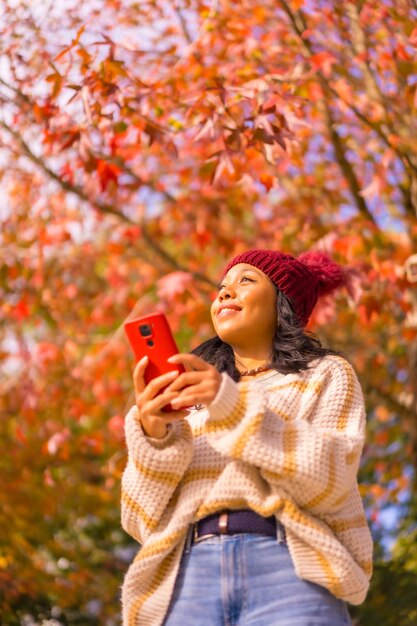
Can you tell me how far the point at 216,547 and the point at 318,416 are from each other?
16.7 inches

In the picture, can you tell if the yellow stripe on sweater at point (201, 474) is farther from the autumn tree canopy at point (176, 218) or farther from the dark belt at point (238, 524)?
the autumn tree canopy at point (176, 218)

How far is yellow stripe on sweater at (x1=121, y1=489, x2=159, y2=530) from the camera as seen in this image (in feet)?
7.23

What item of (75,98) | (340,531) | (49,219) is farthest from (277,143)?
(49,219)

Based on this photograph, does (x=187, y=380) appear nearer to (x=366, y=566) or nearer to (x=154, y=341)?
(x=154, y=341)

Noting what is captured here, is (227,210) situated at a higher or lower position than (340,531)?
lower

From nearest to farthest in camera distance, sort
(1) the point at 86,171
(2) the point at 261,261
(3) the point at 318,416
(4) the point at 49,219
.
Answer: (3) the point at 318,416 → (2) the point at 261,261 → (1) the point at 86,171 → (4) the point at 49,219

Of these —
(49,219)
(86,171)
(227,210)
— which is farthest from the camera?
(227,210)

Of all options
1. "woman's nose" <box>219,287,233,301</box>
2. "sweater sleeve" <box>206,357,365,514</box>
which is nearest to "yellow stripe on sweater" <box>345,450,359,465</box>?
"sweater sleeve" <box>206,357,365,514</box>

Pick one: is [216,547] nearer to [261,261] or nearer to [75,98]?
[261,261]

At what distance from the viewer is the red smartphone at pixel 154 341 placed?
2.11 metres

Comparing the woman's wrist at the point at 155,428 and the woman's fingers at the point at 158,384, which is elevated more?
the woman's fingers at the point at 158,384

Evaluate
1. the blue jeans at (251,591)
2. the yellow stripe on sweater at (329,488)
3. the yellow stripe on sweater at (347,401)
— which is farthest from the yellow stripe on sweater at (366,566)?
the yellow stripe on sweater at (347,401)

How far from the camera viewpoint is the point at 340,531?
7.08ft

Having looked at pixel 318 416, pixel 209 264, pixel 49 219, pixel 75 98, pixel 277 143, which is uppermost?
pixel 75 98
